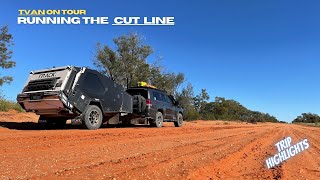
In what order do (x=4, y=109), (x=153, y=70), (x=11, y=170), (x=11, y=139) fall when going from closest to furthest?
1. (x=11, y=170)
2. (x=11, y=139)
3. (x=4, y=109)
4. (x=153, y=70)

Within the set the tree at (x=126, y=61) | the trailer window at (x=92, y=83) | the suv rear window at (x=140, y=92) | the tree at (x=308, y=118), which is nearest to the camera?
the trailer window at (x=92, y=83)

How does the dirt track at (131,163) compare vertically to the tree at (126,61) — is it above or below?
below

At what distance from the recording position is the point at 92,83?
38.7ft

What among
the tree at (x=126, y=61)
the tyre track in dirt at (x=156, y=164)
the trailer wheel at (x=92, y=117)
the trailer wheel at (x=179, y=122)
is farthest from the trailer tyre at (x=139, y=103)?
the tree at (x=126, y=61)

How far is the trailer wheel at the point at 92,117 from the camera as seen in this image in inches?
446

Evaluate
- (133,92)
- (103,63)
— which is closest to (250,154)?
(133,92)

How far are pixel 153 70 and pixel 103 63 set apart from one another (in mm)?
5719

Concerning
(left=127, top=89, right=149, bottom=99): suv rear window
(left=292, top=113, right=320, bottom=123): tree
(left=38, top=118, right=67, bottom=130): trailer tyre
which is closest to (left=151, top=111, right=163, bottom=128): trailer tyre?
(left=127, top=89, right=149, bottom=99): suv rear window

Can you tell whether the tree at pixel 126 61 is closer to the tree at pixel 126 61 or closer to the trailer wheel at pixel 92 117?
the tree at pixel 126 61

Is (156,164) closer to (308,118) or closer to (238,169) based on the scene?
(238,169)

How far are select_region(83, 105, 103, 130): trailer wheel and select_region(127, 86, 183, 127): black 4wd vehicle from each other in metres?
3.23

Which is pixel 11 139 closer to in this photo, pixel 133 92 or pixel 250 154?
pixel 250 154

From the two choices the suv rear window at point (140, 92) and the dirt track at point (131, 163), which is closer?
the dirt track at point (131, 163)

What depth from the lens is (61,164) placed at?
4.87 metres
